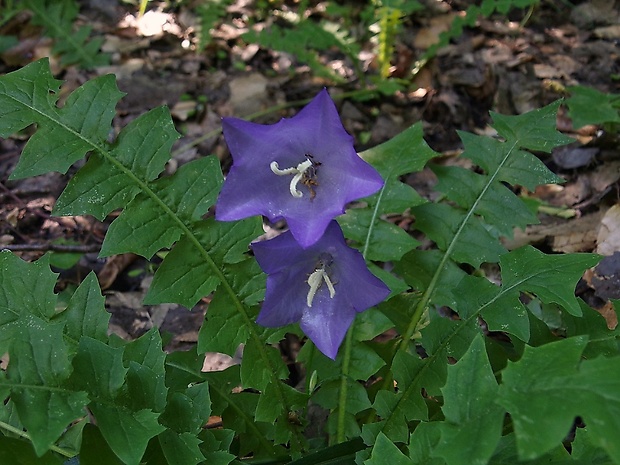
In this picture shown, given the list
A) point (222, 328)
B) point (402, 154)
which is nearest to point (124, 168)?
point (222, 328)

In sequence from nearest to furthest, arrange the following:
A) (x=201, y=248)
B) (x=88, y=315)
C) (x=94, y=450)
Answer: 1. (x=94, y=450)
2. (x=88, y=315)
3. (x=201, y=248)

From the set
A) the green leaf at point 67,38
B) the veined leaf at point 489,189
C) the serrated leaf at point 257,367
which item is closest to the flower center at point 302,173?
the serrated leaf at point 257,367

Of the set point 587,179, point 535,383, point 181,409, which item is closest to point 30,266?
point 181,409

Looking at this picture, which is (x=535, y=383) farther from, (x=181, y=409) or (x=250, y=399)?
→ (x=250, y=399)

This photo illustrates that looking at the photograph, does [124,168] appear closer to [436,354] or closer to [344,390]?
[344,390]

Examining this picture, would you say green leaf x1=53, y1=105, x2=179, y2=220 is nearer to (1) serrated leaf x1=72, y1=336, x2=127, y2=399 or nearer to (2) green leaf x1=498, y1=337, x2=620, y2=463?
(1) serrated leaf x1=72, y1=336, x2=127, y2=399

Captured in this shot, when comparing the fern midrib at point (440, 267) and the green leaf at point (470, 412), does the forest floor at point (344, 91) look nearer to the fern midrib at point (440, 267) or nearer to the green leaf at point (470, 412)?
the fern midrib at point (440, 267)
